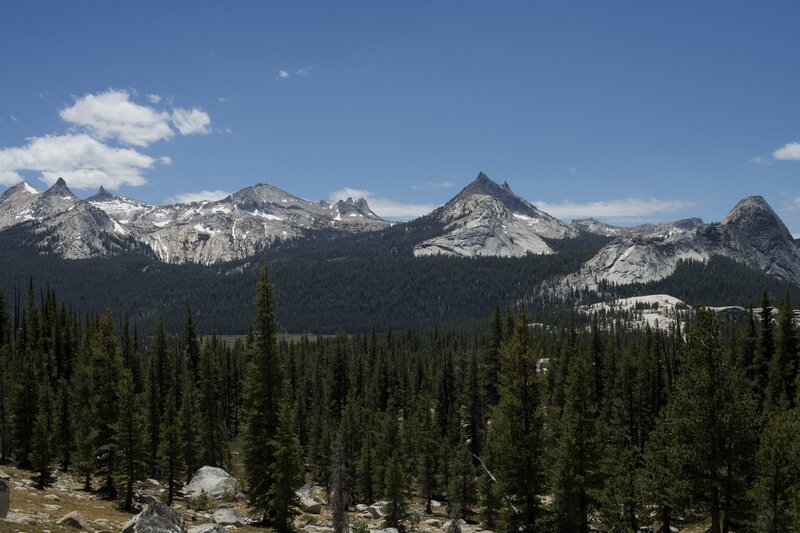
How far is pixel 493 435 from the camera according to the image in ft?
144

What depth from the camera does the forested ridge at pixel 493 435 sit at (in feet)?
92.9

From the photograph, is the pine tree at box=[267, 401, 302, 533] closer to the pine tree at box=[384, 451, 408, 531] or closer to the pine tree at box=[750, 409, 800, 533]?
the pine tree at box=[384, 451, 408, 531]

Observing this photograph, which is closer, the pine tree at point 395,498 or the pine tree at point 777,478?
the pine tree at point 777,478

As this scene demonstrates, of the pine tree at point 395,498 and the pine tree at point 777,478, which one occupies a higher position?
the pine tree at point 777,478

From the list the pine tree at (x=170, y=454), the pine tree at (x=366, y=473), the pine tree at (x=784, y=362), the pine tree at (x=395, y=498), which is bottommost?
the pine tree at (x=366, y=473)

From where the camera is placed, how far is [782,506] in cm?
3406

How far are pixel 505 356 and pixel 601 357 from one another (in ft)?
231

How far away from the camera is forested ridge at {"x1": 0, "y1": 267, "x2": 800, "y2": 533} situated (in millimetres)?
28312

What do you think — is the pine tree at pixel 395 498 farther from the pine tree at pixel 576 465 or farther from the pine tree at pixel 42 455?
the pine tree at pixel 42 455

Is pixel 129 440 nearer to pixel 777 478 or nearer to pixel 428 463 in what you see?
pixel 428 463

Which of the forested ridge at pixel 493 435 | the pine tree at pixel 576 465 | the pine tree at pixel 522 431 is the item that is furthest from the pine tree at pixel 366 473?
the pine tree at pixel 576 465

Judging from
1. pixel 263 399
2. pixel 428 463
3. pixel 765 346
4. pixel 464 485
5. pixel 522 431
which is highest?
pixel 263 399

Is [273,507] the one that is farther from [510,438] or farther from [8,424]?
[8,424]

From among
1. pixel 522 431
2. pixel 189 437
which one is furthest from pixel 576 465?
pixel 189 437
